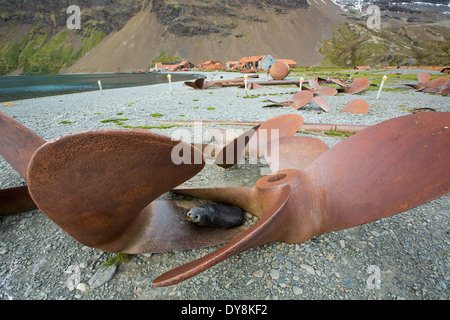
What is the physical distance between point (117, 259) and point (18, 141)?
131 centimetres

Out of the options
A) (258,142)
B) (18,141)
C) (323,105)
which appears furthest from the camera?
(323,105)

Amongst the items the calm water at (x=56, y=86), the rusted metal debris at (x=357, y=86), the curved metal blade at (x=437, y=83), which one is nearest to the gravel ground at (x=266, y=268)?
the rusted metal debris at (x=357, y=86)

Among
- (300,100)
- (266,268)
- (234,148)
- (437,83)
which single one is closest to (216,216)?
(266,268)

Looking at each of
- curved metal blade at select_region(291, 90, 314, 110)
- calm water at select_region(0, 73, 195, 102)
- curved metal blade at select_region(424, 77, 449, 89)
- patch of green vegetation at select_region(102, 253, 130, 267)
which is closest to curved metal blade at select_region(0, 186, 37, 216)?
patch of green vegetation at select_region(102, 253, 130, 267)

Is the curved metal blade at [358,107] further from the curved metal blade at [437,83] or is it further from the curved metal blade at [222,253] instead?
the curved metal blade at [437,83]

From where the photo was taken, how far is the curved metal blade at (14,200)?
214 centimetres

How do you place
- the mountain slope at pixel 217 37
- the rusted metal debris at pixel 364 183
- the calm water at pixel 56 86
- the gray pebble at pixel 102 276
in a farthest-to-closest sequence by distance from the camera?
the mountain slope at pixel 217 37, the calm water at pixel 56 86, the gray pebble at pixel 102 276, the rusted metal debris at pixel 364 183

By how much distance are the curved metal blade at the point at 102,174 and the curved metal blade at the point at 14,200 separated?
1.33 meters

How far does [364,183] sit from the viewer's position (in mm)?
1621

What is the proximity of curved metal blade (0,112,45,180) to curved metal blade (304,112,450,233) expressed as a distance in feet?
7.80

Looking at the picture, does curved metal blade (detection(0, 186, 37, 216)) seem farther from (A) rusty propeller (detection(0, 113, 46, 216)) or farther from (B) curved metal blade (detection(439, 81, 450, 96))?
(B) curved metal blade (detection(439, 81, 450, 96))

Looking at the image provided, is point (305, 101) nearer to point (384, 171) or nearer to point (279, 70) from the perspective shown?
point (384, 171)

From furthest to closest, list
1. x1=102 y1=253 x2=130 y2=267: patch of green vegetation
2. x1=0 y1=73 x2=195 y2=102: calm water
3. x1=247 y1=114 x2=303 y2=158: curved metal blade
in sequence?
x1=0 y1=73 x2=195 y2=102: calm water
x1=247 y1=114 x2=303 y2=158: curved metal blade
x1=102 y1=253 x2=130 y2=267: patch of green vegetation

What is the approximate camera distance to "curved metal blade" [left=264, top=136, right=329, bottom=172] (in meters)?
2.60
